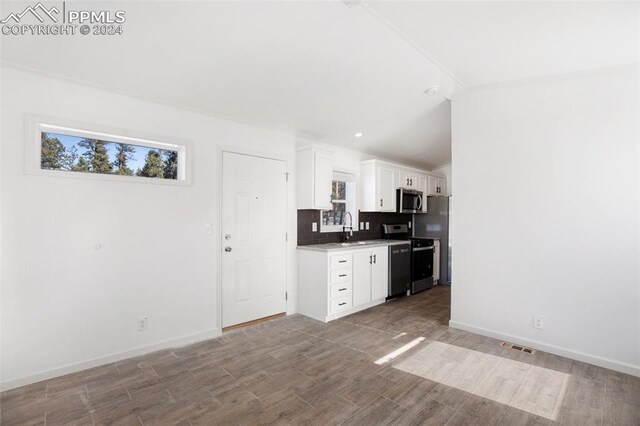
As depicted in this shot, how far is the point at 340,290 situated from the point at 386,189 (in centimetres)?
217

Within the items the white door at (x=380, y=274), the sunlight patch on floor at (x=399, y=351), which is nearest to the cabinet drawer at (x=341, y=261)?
the white door at (x=380, y=274)

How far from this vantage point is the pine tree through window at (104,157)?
2668mm

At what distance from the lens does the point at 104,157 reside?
292 centimetres

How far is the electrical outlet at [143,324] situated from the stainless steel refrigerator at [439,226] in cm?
511

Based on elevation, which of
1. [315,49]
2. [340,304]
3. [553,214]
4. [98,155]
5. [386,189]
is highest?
[315,49]

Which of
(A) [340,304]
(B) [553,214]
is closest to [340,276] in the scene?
(A) [340,304]

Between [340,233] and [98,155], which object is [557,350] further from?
[98,155]

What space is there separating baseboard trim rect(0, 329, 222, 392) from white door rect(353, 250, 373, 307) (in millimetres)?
1855

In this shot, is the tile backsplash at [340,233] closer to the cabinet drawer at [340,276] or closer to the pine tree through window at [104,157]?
the cabinet drawer at [340,276]

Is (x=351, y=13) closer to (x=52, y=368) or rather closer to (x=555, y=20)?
(x=555, y=20)

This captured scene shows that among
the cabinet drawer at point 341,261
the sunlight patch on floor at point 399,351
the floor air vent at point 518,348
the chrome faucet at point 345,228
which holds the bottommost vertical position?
the sunlight patch on floor at point 399,351

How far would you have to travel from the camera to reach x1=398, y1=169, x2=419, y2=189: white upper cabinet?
230 inches

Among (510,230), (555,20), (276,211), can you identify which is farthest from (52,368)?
(555,20)

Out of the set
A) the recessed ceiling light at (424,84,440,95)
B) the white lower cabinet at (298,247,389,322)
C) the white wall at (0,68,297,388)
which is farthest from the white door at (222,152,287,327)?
the recessed ceiling light at (424,84,440,95)
